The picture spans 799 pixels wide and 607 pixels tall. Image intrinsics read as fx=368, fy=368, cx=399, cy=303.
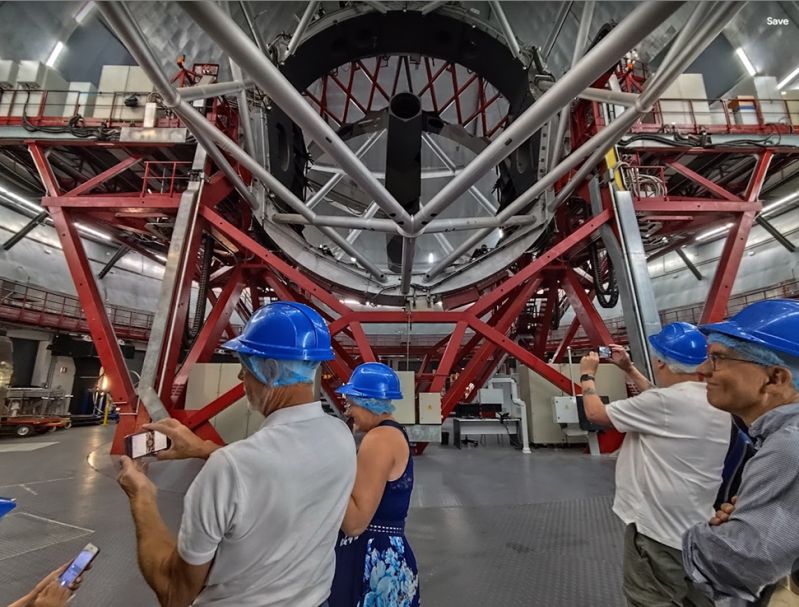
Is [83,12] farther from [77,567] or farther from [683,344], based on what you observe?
[683,344]

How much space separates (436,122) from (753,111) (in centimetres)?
607

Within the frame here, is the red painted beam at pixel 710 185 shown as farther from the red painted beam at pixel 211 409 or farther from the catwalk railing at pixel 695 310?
the red painted beam at pixel 211 409

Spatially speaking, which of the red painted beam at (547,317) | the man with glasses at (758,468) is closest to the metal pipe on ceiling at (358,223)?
the man with glasses at (758,468)

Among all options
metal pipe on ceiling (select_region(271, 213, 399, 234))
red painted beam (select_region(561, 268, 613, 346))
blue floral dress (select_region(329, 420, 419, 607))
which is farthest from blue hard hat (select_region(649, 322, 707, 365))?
red painted beam (select_region(561, 268, 613, 346))

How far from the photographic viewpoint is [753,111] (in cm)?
708

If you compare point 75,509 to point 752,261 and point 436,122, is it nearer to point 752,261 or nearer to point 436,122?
point 436,122

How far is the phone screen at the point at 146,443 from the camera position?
1.04 metres

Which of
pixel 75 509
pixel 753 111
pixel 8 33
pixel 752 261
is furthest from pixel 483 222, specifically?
pixel 752 261

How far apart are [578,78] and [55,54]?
1380 cm

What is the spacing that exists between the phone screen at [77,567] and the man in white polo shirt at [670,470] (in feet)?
6.43

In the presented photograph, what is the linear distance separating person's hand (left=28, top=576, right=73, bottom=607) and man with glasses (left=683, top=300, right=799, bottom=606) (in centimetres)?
165

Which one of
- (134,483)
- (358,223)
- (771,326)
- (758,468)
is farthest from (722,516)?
(358,223)

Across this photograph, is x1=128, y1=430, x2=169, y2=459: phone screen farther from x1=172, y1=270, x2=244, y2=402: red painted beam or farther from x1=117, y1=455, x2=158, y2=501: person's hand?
x1=172, y1=270, x2=244, y2=402: red painted beam

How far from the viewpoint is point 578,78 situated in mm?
2176
